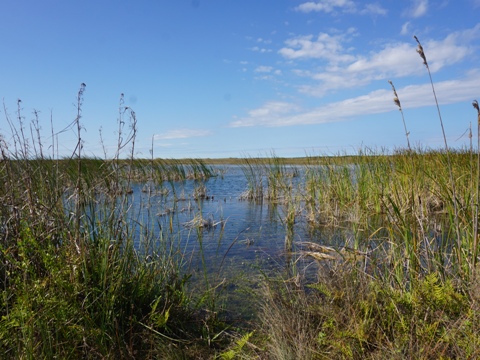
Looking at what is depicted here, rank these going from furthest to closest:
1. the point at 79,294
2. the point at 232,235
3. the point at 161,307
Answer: the point at 232,235 < the point at 161,307 < the point at 79,294

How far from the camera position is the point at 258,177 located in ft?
39.9

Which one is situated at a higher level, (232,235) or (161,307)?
(161,307)

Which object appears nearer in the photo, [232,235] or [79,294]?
[79,294]

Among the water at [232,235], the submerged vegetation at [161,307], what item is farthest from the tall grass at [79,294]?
the water at [232,235]

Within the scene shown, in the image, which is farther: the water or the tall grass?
the water

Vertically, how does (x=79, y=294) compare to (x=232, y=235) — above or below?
above

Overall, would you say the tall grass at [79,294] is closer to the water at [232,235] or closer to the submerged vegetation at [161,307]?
the submerged vegetation at [161,307]

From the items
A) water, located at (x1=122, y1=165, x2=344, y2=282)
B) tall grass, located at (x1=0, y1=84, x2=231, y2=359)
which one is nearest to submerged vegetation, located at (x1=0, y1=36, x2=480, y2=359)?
tall grass, located at (x1=0, y1=84, x2=231, y2=359)

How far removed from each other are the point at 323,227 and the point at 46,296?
19.1 feet

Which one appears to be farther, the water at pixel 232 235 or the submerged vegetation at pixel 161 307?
the water at pixel 232 235

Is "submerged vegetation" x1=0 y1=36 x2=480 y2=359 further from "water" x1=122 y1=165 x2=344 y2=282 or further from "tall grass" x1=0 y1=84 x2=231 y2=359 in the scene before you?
"water" x1=122 y1=165 x2=344 y2=282

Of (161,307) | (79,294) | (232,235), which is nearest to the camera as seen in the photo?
(79,294)

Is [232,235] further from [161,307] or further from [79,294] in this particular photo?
[79,294]

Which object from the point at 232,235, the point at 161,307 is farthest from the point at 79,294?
the point at 232,235
